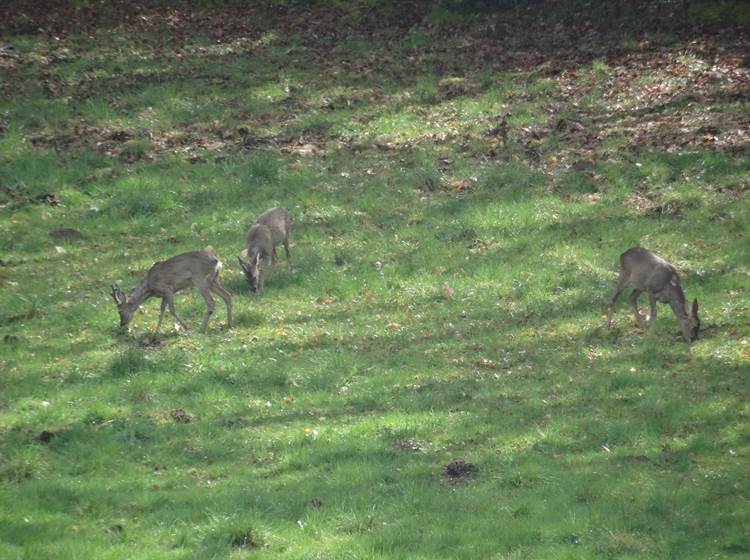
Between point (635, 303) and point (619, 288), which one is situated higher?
point (619, 288)

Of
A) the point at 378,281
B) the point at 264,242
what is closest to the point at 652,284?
the point at 378,281

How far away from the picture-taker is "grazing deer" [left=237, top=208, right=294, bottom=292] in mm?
18500

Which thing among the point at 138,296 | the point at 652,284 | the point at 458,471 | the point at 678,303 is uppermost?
the point at 138,296

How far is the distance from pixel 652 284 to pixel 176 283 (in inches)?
274

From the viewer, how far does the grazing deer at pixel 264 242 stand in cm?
1850

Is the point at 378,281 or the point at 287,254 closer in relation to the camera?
the point at 378,281

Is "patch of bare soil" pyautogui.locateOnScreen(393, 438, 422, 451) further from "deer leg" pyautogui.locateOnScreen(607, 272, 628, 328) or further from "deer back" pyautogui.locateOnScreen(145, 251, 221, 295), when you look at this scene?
"deer back" pyautogui.locateOnScreen(145, 251, 221, 295)

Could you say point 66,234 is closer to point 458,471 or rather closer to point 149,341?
point 149,341

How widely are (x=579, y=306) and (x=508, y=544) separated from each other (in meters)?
7.23

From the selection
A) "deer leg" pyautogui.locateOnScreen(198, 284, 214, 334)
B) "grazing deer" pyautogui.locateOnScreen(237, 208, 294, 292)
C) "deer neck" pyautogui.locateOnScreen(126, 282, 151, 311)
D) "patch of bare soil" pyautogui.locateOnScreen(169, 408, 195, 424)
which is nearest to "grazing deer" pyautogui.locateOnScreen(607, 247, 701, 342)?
"grazing deer" pyautogui.locateOnScreen(237, 208, 294, 292)

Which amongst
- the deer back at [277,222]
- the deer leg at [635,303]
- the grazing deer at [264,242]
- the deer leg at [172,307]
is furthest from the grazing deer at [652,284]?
the deer leg at [172,307]

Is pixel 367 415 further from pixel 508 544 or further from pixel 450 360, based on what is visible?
pixel 508 544

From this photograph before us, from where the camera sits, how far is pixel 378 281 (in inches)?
736

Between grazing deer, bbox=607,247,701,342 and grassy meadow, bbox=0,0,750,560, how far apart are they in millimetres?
318
